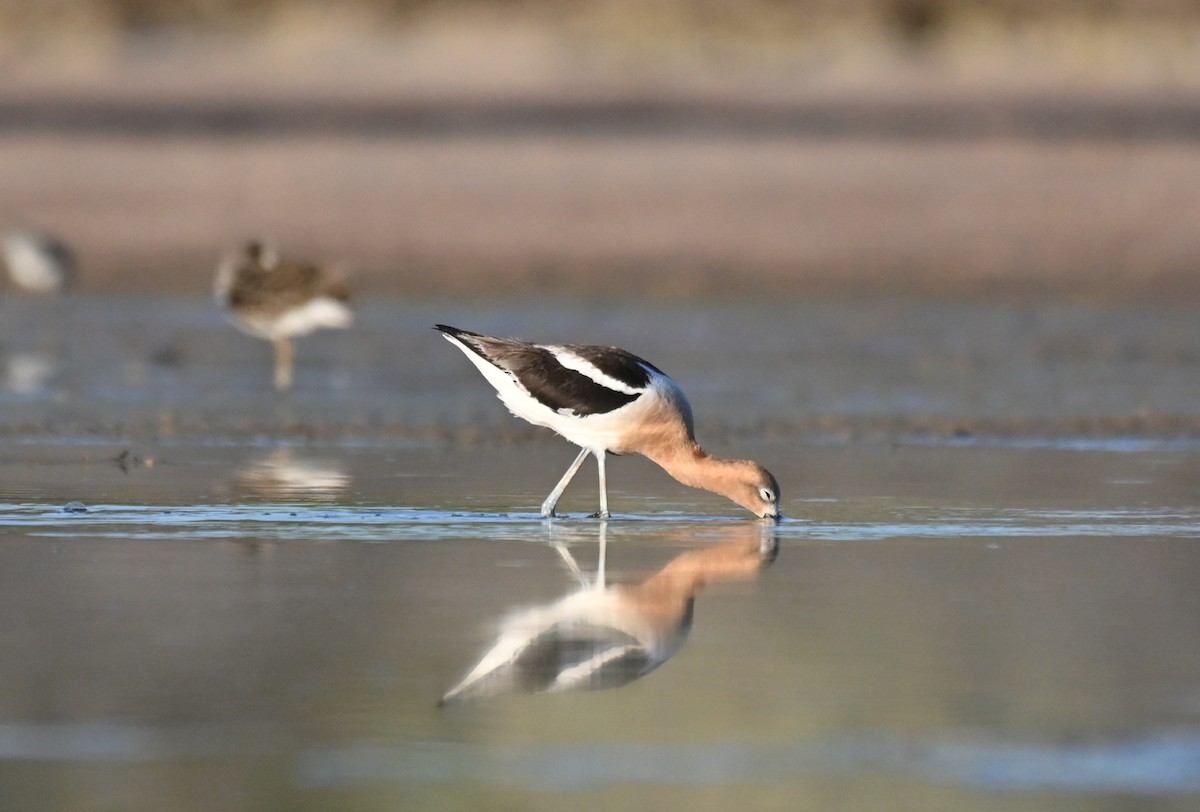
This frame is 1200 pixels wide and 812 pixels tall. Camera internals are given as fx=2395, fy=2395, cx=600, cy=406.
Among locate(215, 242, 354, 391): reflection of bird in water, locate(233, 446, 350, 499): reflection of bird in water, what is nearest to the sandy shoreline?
locate(215, 242, 354, 391): reflection of bird in water

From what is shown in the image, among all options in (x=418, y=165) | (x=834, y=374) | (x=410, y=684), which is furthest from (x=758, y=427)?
(x=418, y=165)

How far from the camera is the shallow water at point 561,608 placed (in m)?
6.09

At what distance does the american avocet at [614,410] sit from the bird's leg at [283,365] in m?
5.10

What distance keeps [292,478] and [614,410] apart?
71.8 inches

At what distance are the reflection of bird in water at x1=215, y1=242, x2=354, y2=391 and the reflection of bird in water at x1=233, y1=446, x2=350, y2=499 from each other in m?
4.49

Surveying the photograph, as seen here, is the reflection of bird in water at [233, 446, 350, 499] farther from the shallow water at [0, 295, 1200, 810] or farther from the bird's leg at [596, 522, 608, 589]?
the bird's leg at [596, 522, 608, 589]

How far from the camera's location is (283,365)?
1638 cm

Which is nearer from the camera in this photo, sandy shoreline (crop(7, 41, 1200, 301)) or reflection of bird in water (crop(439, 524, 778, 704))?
reflection of bird in water (crop(439, 524, 778, 704))

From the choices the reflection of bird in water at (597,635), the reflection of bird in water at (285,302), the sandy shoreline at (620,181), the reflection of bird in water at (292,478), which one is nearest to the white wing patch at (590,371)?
the reflection of bird in water at (292,478)

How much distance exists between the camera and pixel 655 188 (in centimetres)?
2917

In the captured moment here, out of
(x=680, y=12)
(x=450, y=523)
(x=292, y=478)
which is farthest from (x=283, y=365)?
(x=680, y=12)

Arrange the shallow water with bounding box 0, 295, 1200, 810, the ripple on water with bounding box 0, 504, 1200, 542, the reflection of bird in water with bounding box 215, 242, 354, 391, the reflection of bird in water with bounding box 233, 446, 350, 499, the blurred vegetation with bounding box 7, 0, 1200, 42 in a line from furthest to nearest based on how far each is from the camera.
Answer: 1. the blurred vegetation with bounding box 7, 0, 1200, 42
2. the reflection of bird in water with bounding box 215, 242, 354, 391
3. the reflection of bird in water with bounding box 233, 446, 350, 499
4. the ripple on water with bounding box 0, 504, 1200, 542
5. the shallow water with bounding box 0, 295, 1200, 810

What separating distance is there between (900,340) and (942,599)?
10.1 meters

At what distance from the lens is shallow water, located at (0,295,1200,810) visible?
609 cm
